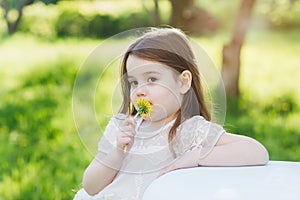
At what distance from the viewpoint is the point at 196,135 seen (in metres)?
1.83

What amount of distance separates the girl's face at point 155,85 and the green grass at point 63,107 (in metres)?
0.22

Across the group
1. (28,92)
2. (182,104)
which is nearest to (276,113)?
(28,92)

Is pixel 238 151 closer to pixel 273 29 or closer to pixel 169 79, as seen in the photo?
pixel 169 79

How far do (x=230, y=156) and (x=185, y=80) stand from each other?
0.24m

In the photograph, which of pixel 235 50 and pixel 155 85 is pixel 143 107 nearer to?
pixel 155 85

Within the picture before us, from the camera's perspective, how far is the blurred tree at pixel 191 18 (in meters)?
5.35

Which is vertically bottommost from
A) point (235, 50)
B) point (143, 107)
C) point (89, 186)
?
point (235, 50)

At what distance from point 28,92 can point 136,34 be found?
130 inches

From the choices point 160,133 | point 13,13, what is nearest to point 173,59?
point 160,133

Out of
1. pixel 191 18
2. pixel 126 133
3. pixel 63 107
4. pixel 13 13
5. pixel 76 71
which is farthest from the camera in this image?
pixel 13 13

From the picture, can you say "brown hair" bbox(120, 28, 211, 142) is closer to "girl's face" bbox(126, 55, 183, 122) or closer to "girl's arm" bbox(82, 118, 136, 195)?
"girl's face" bbox(126, 55, 183, 122)

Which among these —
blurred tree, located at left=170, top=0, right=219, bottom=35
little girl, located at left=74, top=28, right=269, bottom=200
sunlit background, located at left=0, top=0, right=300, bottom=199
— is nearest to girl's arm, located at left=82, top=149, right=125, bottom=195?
little girl, located at left=74, top=28, right=269, bottom=200

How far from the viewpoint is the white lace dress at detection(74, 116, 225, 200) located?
1.83 meters

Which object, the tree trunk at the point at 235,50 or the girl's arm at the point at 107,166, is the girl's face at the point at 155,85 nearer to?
the girl's arm at the point at 107,166
